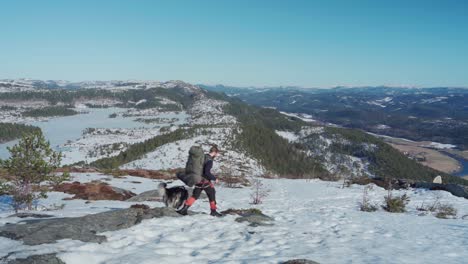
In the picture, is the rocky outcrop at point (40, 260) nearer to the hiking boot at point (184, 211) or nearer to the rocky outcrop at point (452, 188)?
the hiking boot at point (184, 211)

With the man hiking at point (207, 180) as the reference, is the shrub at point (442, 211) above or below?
below

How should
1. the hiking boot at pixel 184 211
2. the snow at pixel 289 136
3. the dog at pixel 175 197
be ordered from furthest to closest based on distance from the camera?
the snow at pixel 289 136 < the dog at pixel 175 197 < the hiking boot at pixel 184 211

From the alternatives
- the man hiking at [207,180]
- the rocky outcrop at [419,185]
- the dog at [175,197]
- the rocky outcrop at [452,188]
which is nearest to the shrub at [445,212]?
the rocky outcrop at [419,185]

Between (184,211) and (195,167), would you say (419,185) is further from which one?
(195,167)

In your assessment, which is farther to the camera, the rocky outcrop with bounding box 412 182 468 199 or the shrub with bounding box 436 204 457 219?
the rocky outcrop with bounding box 412 182 468 199

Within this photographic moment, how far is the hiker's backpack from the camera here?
11320mm

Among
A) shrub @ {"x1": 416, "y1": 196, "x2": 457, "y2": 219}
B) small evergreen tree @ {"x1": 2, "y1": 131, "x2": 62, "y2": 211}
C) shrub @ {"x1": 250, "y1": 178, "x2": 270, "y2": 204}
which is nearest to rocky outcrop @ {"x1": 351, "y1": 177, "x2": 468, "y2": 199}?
shrub @ {"x1": 416, "y1": 196, "x2": 457, "y2": 219}

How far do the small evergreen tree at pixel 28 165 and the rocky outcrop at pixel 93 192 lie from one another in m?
5.84

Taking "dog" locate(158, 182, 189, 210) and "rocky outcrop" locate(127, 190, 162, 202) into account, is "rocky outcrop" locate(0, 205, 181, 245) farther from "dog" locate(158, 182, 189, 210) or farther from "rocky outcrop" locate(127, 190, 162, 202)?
"rocky outcrop" locate(127, 190, 162, 202)

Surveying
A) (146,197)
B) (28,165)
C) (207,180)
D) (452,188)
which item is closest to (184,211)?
(207,180)

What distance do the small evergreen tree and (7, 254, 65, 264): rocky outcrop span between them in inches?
351

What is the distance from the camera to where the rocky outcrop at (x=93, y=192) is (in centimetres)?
2091

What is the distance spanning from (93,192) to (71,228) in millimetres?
14158

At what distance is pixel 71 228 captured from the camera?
8.78 m
